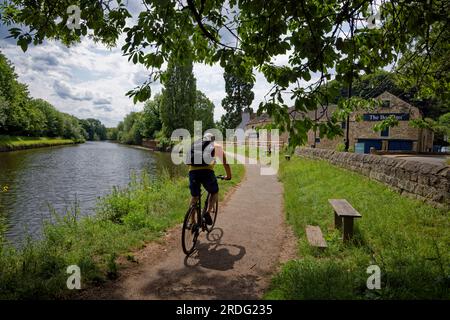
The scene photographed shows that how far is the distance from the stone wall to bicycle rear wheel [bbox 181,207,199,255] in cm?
522

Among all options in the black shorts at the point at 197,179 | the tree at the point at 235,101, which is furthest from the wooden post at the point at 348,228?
the tree at the point at 235,101

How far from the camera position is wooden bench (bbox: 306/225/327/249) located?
588 centimetres

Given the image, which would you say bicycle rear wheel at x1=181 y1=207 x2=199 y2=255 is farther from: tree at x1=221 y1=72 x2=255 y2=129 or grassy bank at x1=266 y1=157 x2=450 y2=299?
tree at x1=221 y1=72 x2=255 y2=129

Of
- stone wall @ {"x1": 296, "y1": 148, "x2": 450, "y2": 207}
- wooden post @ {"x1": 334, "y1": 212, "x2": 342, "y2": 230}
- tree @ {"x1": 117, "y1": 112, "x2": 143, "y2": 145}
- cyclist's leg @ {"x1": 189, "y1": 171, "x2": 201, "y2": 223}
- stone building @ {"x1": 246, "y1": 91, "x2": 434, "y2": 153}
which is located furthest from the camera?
tree @ {"x1": 117, "y1": 112, "x2": 143, "y2": 145}

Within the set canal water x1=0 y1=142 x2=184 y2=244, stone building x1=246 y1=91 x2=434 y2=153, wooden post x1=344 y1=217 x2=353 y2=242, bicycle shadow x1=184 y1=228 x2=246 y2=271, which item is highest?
stone building x1=246 y1=91 x2=434 y2=153

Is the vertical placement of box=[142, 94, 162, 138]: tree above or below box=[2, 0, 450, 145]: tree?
above

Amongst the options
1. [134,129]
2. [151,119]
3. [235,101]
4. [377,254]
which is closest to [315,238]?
[377,254]

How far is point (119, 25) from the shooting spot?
4.68m

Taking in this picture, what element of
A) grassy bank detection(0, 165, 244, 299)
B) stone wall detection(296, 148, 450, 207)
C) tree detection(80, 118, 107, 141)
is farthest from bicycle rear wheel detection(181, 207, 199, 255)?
tree detection(80, 118, 107, 141)

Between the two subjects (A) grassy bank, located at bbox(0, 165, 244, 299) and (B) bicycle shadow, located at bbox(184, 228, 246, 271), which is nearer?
(A) grassy bank, located at bbox(0, 165, 244, 299)

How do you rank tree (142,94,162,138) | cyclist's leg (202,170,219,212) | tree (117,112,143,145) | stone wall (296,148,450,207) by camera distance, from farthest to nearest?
1. tree (117,112,143,145)
2. tree (142,94,162,138)
3. stone wall (296,148,450,207)
4. cyclist's leg (202,170,219,212)

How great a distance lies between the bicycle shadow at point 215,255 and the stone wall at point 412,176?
4.42 metres

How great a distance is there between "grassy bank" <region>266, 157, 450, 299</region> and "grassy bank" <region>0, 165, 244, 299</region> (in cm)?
293
